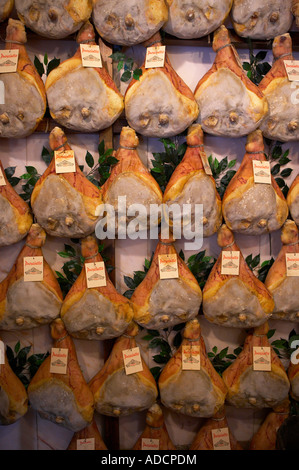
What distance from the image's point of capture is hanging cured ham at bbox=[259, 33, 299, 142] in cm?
234

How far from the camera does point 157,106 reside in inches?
87.3

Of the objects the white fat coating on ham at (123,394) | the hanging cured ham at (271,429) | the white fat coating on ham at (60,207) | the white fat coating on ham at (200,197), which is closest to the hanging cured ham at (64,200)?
the white fat coating on ham at (60,207)

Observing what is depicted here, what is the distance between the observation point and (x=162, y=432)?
2.43 m

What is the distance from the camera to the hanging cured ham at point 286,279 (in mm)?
2393

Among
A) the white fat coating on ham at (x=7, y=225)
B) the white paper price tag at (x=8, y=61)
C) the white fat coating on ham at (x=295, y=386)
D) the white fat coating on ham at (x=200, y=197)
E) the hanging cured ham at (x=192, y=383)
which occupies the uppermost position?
the white paper price tag at (x=8, y=61)

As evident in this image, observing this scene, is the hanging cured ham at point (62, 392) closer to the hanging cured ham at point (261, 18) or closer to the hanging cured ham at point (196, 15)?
the hanging cured ham at point (196, 15)

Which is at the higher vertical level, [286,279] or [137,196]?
[137,196]

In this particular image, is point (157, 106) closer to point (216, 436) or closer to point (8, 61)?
point (8, 61)

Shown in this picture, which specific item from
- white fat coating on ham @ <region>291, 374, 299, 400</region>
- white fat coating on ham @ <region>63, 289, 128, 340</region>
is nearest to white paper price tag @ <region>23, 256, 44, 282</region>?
white fat coating on ham @ <region>63, 289, 128, 340</region>

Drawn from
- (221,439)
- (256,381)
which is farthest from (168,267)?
(221,439)

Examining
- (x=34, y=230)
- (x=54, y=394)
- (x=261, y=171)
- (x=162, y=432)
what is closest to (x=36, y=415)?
(x=54, y=394)

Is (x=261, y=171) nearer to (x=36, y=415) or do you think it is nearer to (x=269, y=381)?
(x=269, y=381)

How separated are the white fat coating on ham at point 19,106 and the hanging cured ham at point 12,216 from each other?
0.21 meters

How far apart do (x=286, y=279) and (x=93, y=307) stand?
967 mm
